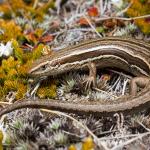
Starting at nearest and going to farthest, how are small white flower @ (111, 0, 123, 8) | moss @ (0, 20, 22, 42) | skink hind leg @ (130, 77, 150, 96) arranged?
skink hind leg @ (130, 77, 150, 96)
moss @ (0, 20, 22, 42)
small white flower @ (111, 0, 123, 8)

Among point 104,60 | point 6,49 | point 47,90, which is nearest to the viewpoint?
point 47,90

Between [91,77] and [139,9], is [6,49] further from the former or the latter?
[139,9]

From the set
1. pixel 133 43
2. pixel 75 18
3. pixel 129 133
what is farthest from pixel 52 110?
pixel 75 18

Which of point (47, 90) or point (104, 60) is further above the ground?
point (104, 60)

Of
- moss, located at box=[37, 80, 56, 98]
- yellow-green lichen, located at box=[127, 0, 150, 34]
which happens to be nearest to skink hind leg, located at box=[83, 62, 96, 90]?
moss, located at box=[37, 80, 56, 98]

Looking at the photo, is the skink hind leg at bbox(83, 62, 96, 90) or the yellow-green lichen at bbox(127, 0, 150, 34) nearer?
the skink hind leg at bbox(83, 62, 96, 90)

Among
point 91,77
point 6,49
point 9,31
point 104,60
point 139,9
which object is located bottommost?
point 91,77

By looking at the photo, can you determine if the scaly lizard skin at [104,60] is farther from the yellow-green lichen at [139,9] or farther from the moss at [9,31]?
the moss at [9,31]

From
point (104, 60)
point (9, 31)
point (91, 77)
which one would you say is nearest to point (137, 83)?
point (91, 77)

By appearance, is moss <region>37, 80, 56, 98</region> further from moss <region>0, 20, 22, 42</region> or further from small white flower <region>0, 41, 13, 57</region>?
moss <region>0, 20, 22, 42</region>

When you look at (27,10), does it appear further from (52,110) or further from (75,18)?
(52,110)

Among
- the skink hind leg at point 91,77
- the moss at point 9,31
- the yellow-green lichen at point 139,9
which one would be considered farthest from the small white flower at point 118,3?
the moss at point 9,31
